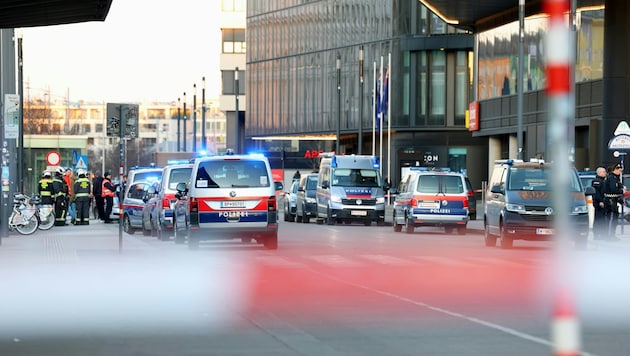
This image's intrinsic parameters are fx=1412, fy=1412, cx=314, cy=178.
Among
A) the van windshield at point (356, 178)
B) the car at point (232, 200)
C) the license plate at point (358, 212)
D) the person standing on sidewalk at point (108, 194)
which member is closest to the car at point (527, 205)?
the car at point (232, 200)

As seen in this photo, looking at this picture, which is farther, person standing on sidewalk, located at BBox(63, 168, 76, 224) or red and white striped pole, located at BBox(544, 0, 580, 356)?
person standing on sidewalk, located at BBox(63, 168, 76, 224)

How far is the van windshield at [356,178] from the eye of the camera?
46562 mm

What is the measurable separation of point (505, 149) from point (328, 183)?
83.7 ft

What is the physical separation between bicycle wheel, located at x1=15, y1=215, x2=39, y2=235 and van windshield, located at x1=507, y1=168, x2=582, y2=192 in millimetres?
14537

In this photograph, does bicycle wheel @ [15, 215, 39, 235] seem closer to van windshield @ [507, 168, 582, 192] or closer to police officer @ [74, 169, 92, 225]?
police officer @ [74, 169, 92, 225]

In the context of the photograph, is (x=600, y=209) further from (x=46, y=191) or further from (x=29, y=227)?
(x=46, y=191)

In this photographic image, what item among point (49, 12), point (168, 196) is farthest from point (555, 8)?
point (168, 196)

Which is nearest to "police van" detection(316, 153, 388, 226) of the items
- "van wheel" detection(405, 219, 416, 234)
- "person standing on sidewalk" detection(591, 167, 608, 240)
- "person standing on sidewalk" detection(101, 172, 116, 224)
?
"van wheel" detection(405, 219, 416, 234)

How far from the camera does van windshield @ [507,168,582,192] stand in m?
29.5

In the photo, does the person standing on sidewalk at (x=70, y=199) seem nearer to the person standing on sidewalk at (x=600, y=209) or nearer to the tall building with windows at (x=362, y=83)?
the person standing on sidewalk at (x=600, y=209)

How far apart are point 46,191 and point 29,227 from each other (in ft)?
18.1

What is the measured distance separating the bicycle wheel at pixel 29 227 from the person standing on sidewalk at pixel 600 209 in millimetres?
15257

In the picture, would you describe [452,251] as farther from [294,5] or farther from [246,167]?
[294,5]

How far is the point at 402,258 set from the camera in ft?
83.8
